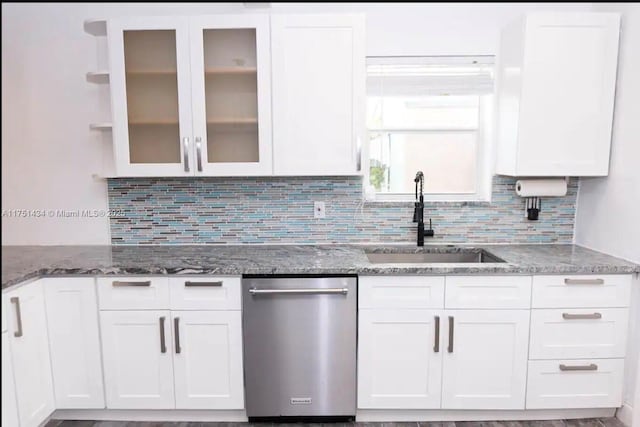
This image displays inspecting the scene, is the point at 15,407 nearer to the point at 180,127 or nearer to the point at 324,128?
the point at 180,127

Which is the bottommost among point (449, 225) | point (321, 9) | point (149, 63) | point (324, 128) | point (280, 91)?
point (449, 225)

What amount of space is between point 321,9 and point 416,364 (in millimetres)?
1883

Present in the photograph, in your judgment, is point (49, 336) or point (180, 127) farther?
point (180, 127)

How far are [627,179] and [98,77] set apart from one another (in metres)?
2.72

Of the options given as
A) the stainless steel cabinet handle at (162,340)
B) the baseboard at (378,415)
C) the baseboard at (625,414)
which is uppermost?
the stainless steel cabinet handle at (162,340)

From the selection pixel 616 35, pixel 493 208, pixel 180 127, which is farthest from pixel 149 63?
pixel 616 35

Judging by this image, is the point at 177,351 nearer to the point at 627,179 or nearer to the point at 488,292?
the point at 488,292

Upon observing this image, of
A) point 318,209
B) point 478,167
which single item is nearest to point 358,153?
point 318,209

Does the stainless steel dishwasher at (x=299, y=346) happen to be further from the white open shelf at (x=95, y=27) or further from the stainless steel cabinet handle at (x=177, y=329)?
the white open shelf at (x=95, y=27)

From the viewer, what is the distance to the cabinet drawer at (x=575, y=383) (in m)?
2.01

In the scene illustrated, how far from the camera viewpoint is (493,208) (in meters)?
2.48

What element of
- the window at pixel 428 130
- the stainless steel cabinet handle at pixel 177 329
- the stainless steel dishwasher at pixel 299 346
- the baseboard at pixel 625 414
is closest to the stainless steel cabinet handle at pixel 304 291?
the stainless steel dishwasher at pixel 299 346

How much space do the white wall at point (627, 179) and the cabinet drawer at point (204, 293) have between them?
1866 mm

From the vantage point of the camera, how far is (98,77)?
7.26ft
